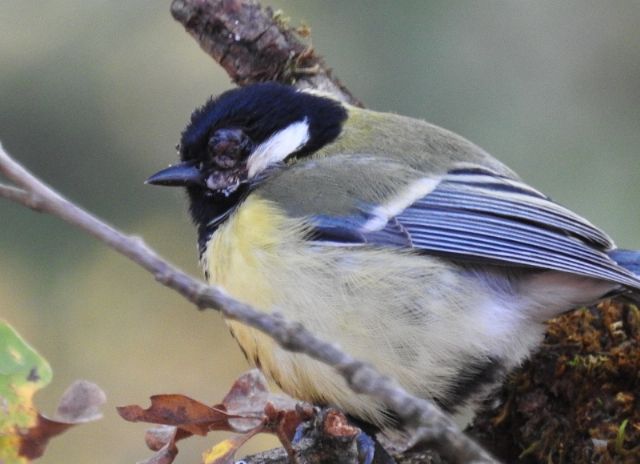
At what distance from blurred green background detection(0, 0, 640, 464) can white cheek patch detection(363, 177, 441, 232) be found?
145cm

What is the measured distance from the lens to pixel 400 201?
7.88ft

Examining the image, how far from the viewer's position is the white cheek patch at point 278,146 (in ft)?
8.46

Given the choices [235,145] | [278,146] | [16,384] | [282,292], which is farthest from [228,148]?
[16,384]

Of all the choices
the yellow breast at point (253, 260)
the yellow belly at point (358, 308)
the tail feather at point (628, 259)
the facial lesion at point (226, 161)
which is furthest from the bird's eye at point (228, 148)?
the tail feather at point (628, 259)

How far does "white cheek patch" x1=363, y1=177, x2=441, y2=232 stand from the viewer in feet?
7.63

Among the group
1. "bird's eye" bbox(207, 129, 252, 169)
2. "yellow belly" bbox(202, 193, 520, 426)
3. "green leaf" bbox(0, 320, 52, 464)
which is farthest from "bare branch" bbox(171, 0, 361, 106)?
"green leaf" bbox(0, 320, 52, 464)

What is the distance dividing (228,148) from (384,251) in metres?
0.55

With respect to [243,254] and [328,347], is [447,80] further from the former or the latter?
[328,347]

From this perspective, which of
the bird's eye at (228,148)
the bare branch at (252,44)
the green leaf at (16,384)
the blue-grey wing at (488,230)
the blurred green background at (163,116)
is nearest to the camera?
the green leaf at (16,384)

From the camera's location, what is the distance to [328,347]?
1090 millimetres

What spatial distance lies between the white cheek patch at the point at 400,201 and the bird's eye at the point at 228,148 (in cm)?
42

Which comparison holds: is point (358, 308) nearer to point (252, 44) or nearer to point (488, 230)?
point (488, 230)

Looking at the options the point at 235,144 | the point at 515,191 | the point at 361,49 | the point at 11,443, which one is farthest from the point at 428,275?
the point at 361,49

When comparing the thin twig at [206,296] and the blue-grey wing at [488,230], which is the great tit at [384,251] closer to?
the blue-grey wing at [488,230]
